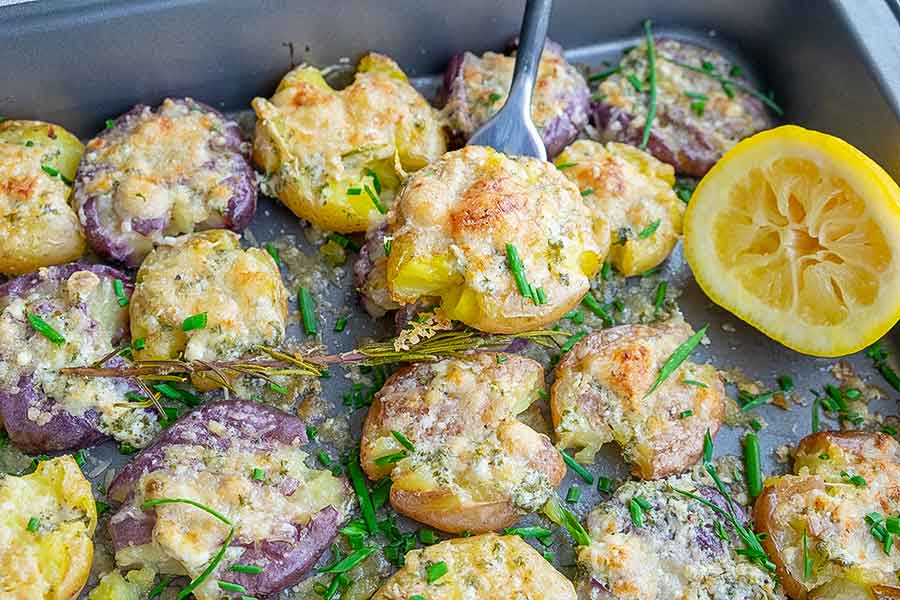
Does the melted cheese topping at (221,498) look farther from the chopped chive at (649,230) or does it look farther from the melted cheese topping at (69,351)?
the chopped chive at (649,230)

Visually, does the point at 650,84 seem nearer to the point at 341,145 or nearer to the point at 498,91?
the point at 498,91

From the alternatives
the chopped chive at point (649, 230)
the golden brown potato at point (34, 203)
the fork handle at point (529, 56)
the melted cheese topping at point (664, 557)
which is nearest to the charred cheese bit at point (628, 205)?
the chopped chive at point (649, 230)

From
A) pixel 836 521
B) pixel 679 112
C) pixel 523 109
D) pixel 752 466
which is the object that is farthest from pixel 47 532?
pixel 679 112

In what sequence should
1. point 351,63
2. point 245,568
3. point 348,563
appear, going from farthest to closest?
1. point 351,63
2. point 348,563
3. point 245,568

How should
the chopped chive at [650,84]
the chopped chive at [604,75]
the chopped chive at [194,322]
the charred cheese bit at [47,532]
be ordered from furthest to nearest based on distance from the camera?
the chopped chive at [604,75] → the chopped chive at [650,84] → the chopped chive at [194,322] → the charred cheese bit at [47,532]

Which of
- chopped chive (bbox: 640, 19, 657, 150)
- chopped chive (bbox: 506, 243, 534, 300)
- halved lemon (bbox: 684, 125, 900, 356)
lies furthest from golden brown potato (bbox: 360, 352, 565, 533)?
chopped chive (bbox: 640, 19, 657, 150)

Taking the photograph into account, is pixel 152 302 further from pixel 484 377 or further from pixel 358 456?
pixel 484 377
